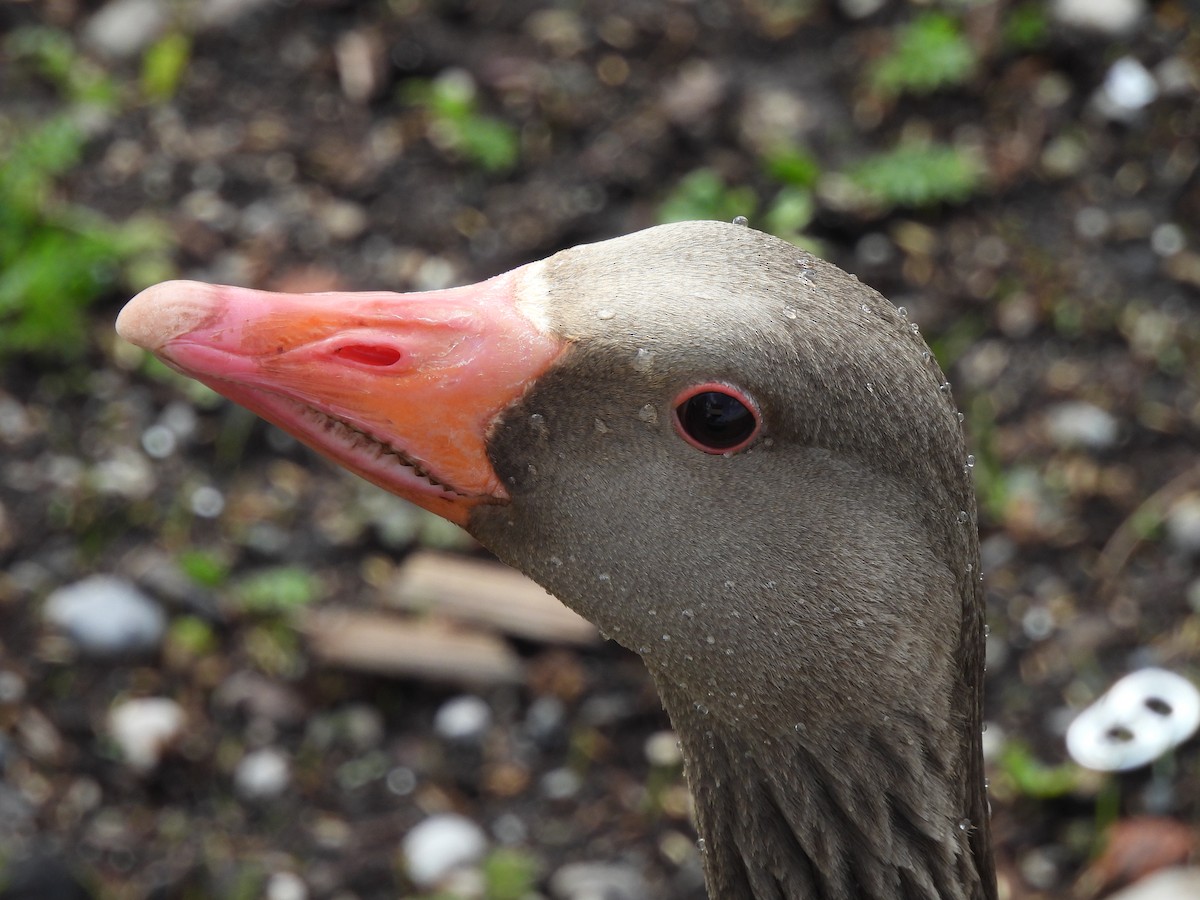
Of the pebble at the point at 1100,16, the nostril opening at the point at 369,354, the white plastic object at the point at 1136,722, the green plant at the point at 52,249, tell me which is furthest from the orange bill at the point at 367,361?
the pebble at the point at 1100,16

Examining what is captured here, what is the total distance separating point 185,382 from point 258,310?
254 centimetres

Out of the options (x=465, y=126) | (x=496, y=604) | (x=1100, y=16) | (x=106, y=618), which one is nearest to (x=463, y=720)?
(x=496, y=604)

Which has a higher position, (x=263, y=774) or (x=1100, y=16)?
(x=1100, y=16)

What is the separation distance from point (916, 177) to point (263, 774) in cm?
290

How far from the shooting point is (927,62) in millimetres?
5242

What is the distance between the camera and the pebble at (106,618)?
4.02m

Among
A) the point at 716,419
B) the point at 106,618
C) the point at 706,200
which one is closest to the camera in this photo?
the point at 716,419

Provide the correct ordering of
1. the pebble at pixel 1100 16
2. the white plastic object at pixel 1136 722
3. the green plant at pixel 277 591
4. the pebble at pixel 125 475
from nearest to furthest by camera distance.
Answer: the white plastic object at pixel 1136 722
the green plant at pixel 277 591
the pebble at pixel 125 475
the pebble at pixel 1100 16

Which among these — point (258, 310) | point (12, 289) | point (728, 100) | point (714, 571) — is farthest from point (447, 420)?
point (728, 100)

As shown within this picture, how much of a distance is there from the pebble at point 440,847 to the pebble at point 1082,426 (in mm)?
2122

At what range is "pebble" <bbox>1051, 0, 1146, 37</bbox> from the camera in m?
5.24

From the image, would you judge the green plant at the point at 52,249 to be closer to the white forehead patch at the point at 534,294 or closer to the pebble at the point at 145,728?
the pebble at the point at 145,728

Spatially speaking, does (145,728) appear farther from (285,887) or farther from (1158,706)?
(1158,706)

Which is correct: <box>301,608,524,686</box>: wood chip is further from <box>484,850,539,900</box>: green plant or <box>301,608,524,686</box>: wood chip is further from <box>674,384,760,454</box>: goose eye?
<box>674,384,760,454</box>: goose eye
